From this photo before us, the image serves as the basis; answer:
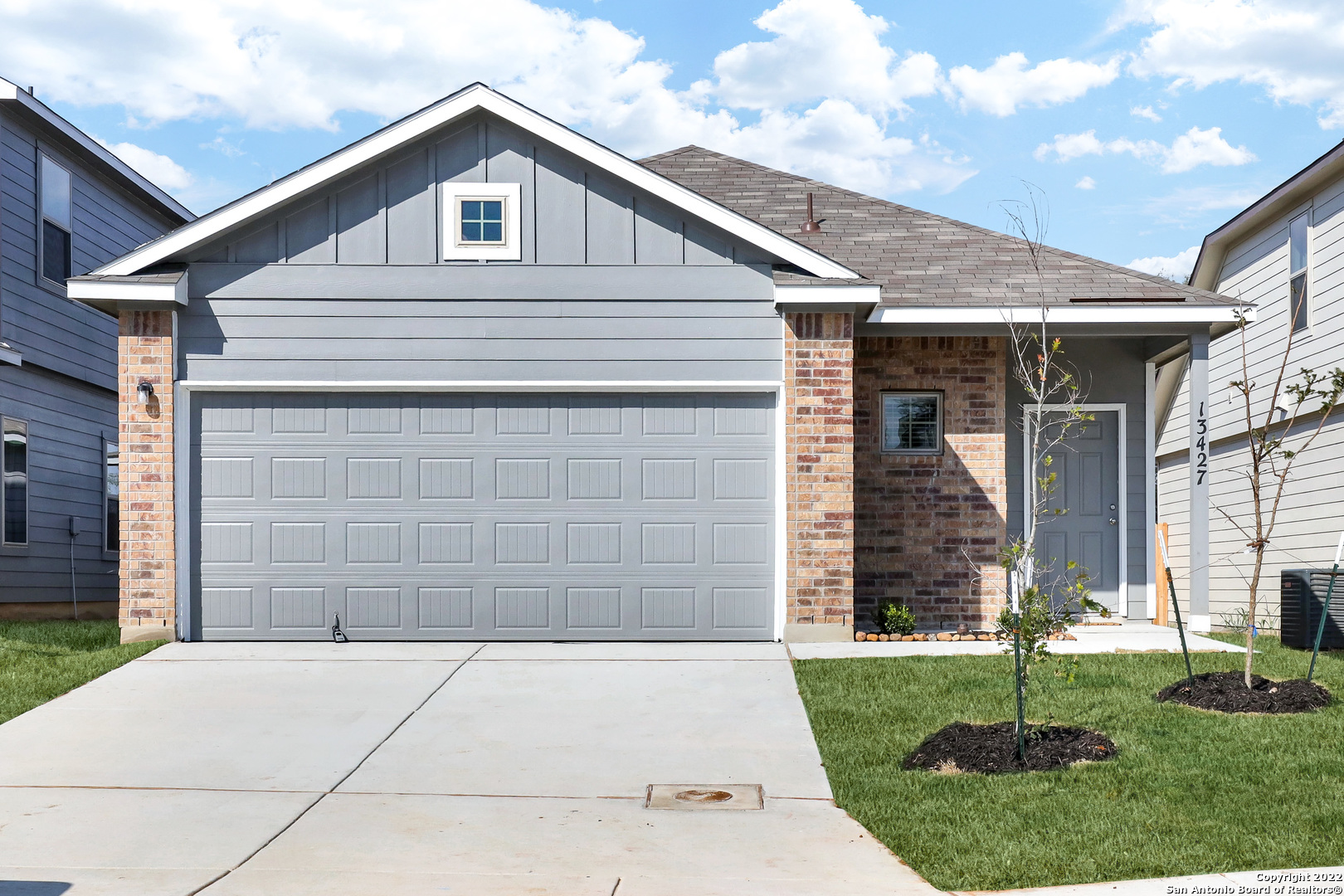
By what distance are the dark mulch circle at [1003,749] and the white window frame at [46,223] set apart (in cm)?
1276

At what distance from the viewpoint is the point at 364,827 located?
5.70 metres

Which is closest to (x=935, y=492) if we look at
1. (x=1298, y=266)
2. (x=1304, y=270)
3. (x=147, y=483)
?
(x=1304, y=270)

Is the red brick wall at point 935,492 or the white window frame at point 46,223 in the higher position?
the white window frame at point 46,223

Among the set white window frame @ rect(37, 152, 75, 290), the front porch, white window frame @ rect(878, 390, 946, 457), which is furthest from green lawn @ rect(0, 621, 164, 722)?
white window frame @ rect(878, 390, 946, 457)

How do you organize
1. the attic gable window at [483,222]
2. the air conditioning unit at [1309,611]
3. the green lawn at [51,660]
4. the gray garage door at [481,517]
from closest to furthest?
1. the green lawn at [51,660]
2. the air conditioning unit at [1309,611]
3. the gray garage door at [481,517]
4. the attic gable window at [483,222]

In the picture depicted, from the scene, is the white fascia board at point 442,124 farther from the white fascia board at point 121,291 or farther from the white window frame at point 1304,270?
the white window frame at point 1304,270

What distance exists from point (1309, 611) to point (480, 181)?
338 inches

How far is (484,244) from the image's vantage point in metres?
Answer: 10.8

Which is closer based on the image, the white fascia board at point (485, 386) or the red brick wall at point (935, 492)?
the white fascia board at point (485, 386)

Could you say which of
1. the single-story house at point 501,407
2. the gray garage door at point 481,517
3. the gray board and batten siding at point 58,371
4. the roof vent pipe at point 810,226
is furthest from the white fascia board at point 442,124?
the gray board and batten siding at point 58,371

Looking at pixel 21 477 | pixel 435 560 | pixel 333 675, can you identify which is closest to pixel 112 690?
pixel 333 675

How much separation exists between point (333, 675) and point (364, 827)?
12.2 ft

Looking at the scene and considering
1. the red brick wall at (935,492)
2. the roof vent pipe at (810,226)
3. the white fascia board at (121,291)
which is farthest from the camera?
the roof vent pipe at (810,226)

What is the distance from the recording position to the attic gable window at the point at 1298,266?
1426 centimetres
